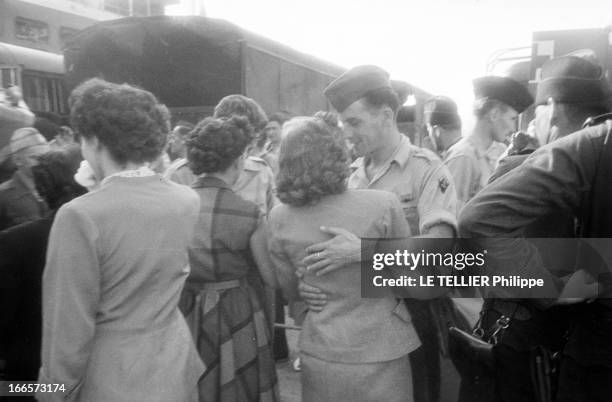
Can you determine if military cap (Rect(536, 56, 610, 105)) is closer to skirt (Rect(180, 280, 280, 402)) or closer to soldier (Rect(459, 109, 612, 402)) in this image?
soldier (Rect(459, 109, 612, 402))

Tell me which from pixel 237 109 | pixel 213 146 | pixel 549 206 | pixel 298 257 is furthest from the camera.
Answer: pixel 237 109

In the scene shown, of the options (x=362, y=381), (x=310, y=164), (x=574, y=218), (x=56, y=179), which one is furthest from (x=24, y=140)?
(x=574, y=218)

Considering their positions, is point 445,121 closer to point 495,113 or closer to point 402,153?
point 495,113

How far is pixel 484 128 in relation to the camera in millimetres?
3307

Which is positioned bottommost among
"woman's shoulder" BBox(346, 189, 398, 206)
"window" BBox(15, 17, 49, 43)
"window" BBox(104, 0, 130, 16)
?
"woman's shoulder" BBox(346, 189, 398, 206)

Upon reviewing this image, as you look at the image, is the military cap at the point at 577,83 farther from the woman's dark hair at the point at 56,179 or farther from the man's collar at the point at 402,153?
the woman's dark hair at the point at 56,179

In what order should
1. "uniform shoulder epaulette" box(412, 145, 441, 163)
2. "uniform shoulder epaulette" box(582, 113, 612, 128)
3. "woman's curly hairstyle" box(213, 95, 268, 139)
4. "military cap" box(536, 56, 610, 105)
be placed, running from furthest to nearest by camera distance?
"woman's curly hairstyle" box(213, 95, 268, 139) → "uniform shoulder epaulette" box(412, 145, 441, 163) → "military cap" box(536, 56, 610, 105) → "uniform shoulder epaulette" box(582, 113, 612, 128)

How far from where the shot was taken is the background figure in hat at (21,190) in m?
2.40

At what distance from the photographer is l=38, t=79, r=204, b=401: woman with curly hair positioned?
1.51 metres

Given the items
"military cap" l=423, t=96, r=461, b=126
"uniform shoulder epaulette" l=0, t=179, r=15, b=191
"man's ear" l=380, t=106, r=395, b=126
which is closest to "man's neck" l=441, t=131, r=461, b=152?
"military cap" l=423, t=96, r=461, b=126

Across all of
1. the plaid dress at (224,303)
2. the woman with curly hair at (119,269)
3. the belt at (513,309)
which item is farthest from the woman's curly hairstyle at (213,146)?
the belt at (513,309)

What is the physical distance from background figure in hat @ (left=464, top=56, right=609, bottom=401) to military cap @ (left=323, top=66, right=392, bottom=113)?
0.68 m

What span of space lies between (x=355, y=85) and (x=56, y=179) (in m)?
1.29

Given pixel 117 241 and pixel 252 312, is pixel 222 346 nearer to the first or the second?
pixel 252 312
